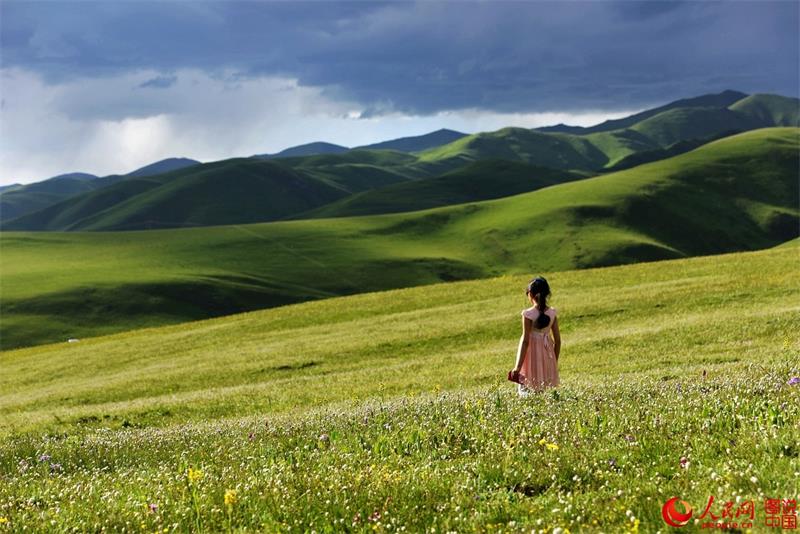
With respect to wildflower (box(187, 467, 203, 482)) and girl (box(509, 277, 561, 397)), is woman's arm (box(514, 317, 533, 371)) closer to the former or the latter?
girl (box(509, 277, 561, 397))

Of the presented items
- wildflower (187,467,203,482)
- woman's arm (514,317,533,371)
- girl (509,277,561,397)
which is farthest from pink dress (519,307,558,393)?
wildflower (187,467,203,482)

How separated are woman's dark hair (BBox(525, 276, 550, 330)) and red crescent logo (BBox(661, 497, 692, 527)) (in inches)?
332

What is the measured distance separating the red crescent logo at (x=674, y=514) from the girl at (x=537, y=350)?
345 inches

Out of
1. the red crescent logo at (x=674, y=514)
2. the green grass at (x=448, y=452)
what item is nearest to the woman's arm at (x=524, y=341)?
the green grass at (x=448, y=452)

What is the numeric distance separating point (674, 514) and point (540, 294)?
8854 mm

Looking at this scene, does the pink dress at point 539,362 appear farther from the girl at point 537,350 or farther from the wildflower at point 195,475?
the wildflower at point 195,475

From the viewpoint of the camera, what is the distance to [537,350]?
16.1m

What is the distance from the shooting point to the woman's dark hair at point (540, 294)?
50.2 feet

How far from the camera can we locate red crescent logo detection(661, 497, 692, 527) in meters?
6.53

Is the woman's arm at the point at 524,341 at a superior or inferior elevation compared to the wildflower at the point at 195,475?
superior

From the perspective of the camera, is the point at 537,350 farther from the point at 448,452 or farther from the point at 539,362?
the point at 448,452

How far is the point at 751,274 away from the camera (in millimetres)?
46469

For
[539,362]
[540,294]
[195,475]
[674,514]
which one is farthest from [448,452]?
[539,362]

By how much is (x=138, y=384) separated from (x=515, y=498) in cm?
3318
